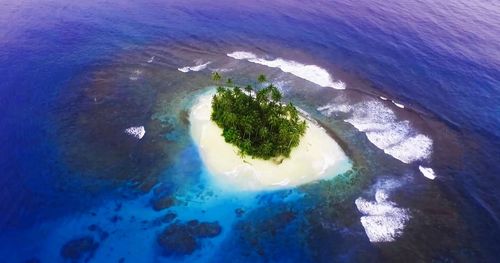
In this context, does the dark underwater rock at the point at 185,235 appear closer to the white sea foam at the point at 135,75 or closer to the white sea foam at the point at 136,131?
the white sea foam at the point at 136,131

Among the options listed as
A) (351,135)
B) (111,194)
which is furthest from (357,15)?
(111,194)

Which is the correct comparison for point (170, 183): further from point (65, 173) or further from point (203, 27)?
point (203, 27)

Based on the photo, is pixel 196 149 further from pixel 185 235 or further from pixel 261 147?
pixel 185 235

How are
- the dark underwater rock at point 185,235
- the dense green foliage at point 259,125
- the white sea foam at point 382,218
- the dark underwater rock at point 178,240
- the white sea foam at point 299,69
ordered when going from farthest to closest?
the white sea foam at point 299,69 → the dense green foliage at point 259,125 → the white sea foam at point 382,218 → the dark underwater rock at point 185,235 → the dark underwater rock at point 178,240

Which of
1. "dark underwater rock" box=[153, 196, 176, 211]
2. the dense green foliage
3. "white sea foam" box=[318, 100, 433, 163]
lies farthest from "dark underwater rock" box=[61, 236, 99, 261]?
"white sea foam" box=[318, 100, 433, 163]

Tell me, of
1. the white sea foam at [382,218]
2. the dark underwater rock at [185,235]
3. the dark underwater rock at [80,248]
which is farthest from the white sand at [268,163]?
the dark underwater rock at [80,248]

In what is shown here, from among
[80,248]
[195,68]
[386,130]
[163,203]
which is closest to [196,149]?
[163,203]
